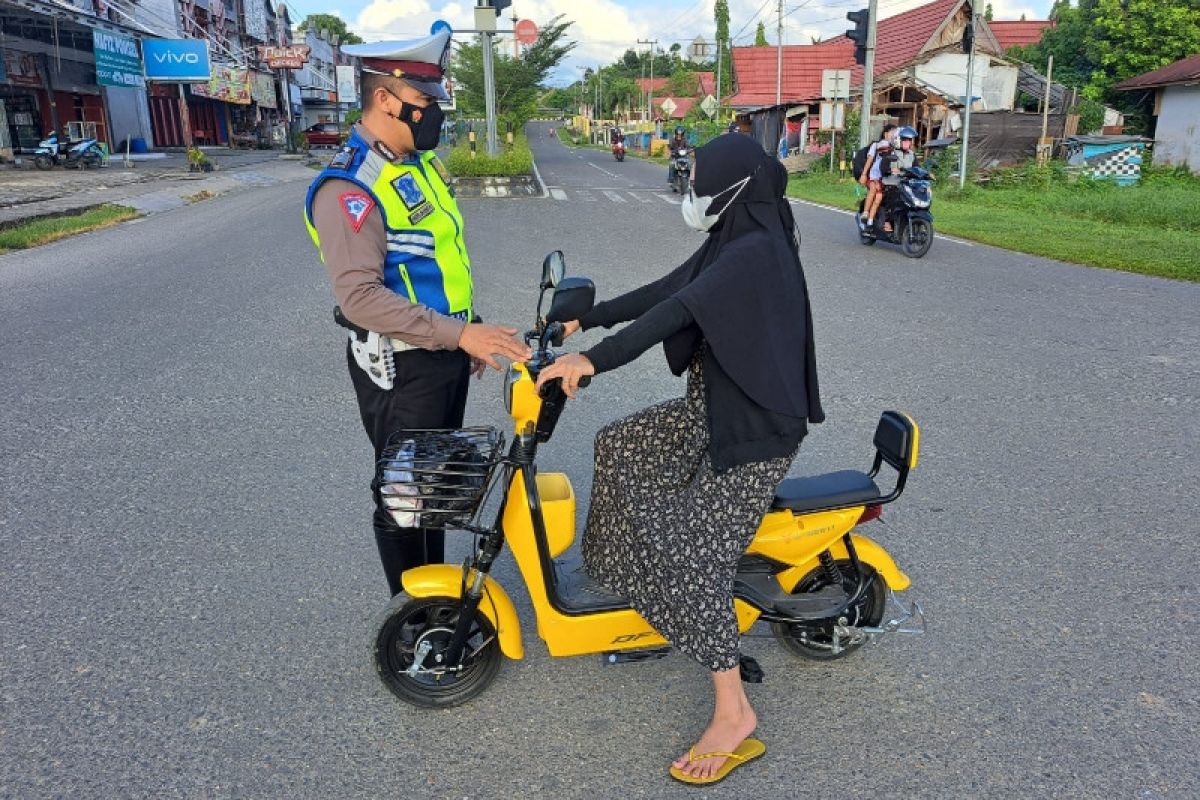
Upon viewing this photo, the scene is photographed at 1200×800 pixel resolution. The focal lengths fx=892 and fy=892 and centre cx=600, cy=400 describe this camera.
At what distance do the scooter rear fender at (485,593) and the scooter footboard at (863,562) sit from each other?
84 centimetres

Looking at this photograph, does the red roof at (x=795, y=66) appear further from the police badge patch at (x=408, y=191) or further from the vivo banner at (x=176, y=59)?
the police badge patch at (x=408, y=191)

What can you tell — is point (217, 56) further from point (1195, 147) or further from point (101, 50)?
point (1195, 147)

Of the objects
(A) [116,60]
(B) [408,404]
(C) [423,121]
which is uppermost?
(A) [116,60]

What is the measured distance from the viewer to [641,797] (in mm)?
2324

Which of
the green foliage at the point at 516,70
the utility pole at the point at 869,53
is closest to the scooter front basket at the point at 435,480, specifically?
the utility pole at the point at 869,53

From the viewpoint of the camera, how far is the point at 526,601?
331cm

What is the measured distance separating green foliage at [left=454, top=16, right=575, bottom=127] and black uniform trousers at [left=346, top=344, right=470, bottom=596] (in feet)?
152

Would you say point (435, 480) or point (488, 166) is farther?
point (488, 166)

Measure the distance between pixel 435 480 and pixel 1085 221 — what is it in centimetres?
1528

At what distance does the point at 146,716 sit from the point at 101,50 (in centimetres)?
2861

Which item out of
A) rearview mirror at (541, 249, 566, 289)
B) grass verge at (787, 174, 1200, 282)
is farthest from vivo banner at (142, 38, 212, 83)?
rearview mirror at (541, 249, 566, 289)

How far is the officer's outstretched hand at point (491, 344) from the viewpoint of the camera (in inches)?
94.3

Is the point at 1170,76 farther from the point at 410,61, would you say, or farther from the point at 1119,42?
the point at 410,61

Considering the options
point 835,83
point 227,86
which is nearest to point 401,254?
point 835,83
